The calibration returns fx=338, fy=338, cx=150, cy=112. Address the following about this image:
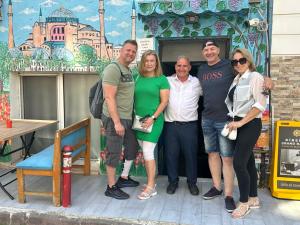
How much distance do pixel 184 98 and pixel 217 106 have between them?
44 cm

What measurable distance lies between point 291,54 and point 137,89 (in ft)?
6.61

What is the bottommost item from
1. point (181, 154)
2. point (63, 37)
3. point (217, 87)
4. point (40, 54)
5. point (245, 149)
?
point (181, 154)

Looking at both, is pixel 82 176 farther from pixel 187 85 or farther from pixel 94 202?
pixel 187 85

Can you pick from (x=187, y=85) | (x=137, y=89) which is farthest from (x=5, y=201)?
(x=187, y=85)

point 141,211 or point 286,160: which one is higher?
point 286,160

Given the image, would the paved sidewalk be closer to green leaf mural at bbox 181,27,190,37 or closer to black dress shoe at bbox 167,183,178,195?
black dress shoe at bbox 167,183,178,195

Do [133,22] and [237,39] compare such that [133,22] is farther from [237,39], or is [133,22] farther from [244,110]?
[244,110]

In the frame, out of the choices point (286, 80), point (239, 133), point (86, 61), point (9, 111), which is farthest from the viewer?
point (9, 111)

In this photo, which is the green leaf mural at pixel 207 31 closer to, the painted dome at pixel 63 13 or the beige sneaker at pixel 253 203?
the painted dome at pixel 63 13

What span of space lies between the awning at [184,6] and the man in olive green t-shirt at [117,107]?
657mm

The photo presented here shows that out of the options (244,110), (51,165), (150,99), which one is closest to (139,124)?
(150,99)

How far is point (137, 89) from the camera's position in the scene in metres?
4.10

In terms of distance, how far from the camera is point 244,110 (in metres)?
3.54

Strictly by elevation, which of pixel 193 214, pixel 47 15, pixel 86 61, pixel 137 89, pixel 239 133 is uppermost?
pixel 47 15
